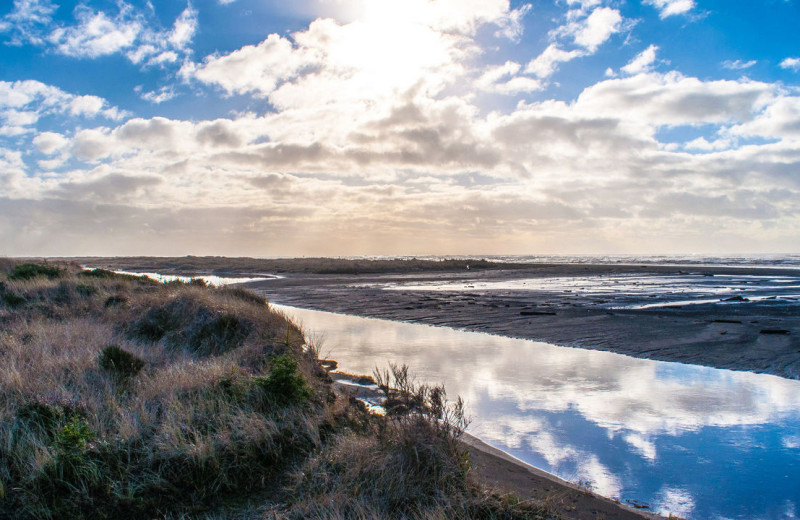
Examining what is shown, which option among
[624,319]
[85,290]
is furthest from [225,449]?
[624,319]

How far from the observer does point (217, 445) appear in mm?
6609

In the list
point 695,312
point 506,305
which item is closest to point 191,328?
point 506,305

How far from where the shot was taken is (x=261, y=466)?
6.53 m

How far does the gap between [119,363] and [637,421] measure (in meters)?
9.93

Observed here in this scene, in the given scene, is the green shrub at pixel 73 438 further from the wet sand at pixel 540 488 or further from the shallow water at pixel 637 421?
the shallow water at pixel 637 421

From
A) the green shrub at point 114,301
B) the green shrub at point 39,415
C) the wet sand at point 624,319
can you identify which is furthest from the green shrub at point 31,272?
the green shrub at point 39,415

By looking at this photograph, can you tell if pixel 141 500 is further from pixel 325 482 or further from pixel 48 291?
pixel 48 291

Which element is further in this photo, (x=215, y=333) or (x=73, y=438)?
(x=215, y=333)

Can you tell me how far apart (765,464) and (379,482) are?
548 centimetres

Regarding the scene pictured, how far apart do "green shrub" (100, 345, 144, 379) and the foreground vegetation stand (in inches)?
1.1

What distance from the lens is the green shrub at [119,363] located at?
31.5ft

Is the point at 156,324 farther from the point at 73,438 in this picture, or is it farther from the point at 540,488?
the point at 540,488

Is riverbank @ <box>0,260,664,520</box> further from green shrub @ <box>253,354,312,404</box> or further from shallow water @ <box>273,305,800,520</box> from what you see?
shallow water @ <box>273,305,800,520</box>

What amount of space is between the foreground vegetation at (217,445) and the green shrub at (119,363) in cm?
3
